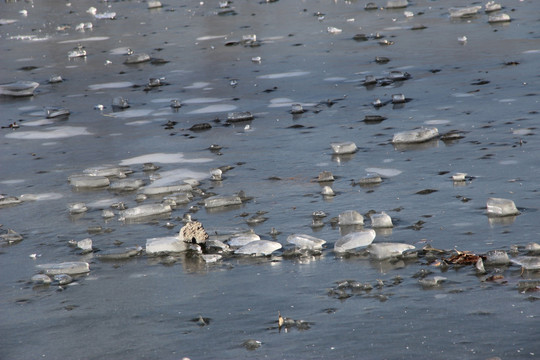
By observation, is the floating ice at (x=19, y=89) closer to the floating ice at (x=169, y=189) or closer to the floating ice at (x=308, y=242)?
the floating ice at (x=169, y=189)

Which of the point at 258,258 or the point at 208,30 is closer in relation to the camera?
the point at 258,258

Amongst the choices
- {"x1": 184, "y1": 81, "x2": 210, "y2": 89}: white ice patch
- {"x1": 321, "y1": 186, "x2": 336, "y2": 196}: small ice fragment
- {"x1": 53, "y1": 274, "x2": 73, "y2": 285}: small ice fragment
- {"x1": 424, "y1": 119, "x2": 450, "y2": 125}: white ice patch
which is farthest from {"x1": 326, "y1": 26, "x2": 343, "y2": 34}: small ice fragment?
{"x1": 53, "y1": 274, "x2": 73, "y2": 285}: small ice fragment

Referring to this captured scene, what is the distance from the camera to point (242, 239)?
12.7 ft

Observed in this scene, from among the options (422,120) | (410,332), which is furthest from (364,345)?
(422,120)

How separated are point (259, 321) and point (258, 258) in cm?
74

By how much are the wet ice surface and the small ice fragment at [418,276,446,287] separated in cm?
3

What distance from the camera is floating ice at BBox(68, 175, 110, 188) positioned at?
5191mm

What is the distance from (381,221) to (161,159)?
7.13ft

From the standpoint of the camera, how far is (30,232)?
4.38 meters

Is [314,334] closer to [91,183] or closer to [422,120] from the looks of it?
[91,183]

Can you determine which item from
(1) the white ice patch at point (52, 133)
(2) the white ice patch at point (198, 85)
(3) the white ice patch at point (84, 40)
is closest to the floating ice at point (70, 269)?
(1) the white ice patch at point (52, 133)

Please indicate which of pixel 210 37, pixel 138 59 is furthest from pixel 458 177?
pixel 210 37

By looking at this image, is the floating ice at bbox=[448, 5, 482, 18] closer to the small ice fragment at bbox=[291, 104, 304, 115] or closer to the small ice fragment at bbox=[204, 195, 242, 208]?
the small ice fragment at bbox=[291, 104, 304, 115]

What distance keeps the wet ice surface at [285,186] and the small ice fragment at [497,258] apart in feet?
0.14
